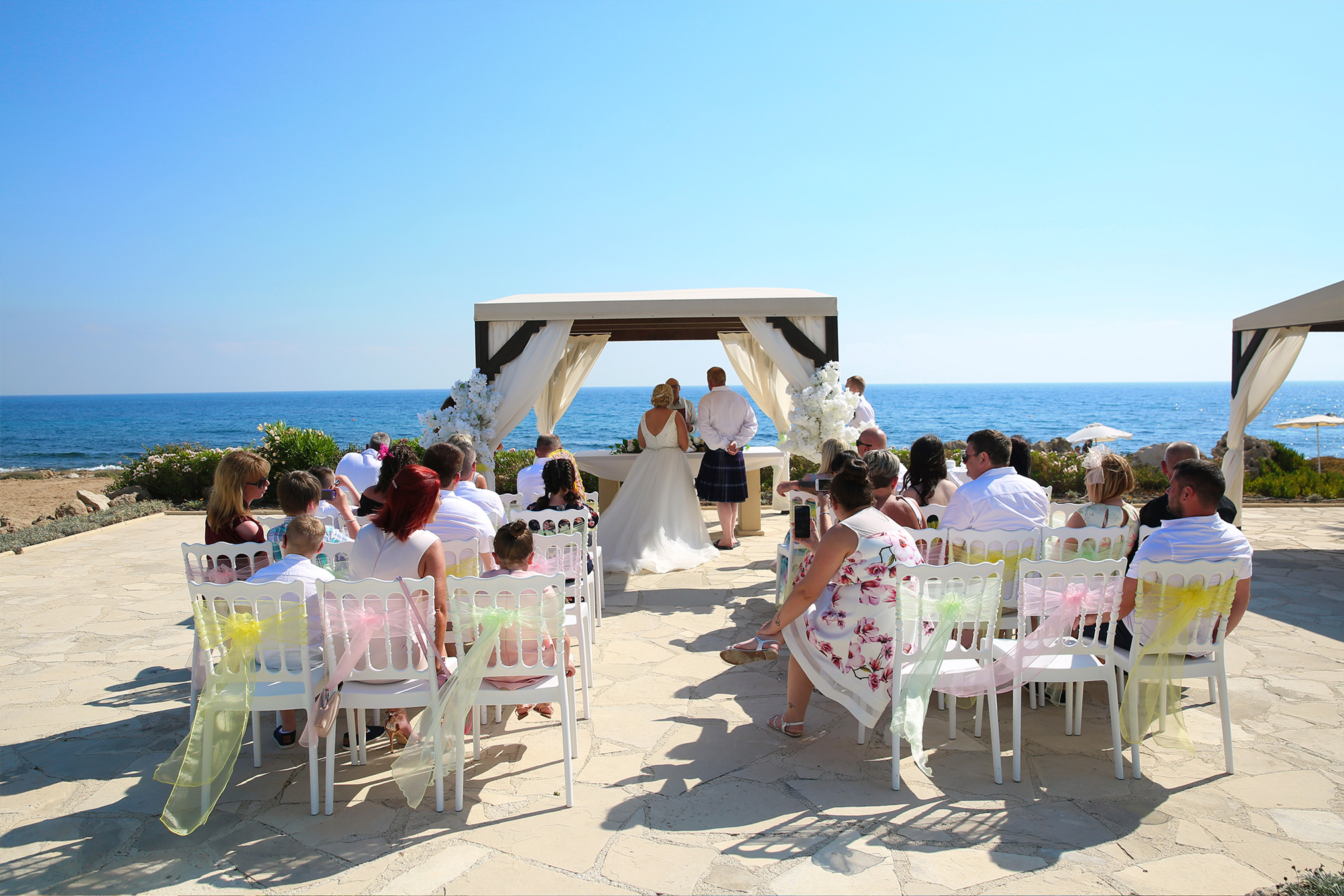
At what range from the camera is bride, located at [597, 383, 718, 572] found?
757 cm

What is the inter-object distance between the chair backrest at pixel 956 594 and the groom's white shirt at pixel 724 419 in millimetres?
4655

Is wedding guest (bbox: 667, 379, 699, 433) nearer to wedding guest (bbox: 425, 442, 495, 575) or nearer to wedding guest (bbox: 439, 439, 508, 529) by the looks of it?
wedding guest (bbox: 439, 439, 508, 529)

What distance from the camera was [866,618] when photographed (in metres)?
3.32

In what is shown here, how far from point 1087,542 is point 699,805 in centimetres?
231

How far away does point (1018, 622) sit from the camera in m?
3.24

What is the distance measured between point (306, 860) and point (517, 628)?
1.02 metres

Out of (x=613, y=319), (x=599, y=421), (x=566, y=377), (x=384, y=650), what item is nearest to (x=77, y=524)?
(x=566, y=377)

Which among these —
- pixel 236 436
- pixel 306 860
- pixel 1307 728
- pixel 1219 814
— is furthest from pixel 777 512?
pixel 236 436

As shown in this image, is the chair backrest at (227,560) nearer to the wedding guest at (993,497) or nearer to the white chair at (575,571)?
the white chair at (575,571)

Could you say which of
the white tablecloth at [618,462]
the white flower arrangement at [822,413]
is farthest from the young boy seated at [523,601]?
the white tablecloth at [618,462]

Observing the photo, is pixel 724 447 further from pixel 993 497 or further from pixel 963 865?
pixel 963 865

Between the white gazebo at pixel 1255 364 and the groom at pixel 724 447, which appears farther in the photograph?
the white gazebo at pixel 1255 364

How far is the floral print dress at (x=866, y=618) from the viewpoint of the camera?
3.31 m

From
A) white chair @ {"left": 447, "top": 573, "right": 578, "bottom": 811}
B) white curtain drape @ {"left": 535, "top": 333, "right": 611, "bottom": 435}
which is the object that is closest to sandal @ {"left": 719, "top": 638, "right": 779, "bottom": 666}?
white chair @ {"left": 447, "top": 573, "right": 578, "bottom": 811}
